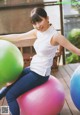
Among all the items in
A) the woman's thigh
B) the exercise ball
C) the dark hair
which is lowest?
the exercise ball

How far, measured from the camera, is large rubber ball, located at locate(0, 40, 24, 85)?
2.41 metres

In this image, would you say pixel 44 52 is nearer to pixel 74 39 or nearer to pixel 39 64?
pixel 39 64

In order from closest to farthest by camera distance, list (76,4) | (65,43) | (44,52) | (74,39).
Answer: (65,43), (44,52), (74,39), (76,4)

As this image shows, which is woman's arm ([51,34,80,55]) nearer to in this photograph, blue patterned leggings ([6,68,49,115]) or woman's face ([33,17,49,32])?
woman's face ([33,17,49,32])

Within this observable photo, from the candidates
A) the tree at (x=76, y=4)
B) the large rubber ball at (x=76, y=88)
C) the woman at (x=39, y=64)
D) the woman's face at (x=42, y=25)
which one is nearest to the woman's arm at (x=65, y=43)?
the woman at (x=39, y=64)

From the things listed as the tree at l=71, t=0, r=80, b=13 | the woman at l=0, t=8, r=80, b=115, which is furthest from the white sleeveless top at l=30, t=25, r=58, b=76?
the tree at l=71, t=0, r=80, b=13

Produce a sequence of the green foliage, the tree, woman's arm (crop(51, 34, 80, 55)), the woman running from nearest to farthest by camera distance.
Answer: woman's arm (crop(51, 34, 80, 55)) < the woman < the green foliage < the tree

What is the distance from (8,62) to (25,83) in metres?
0.27

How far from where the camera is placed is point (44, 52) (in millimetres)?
2518

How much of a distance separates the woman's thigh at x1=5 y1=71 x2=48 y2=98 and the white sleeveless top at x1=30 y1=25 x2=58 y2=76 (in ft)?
0.19

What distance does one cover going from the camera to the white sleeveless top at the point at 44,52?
8.21 ft

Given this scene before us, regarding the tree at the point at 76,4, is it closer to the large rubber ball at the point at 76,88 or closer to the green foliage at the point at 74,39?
the green foliage at the point at 74,39

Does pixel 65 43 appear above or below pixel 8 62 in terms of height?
above

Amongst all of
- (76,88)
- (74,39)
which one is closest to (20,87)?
(76,88)
